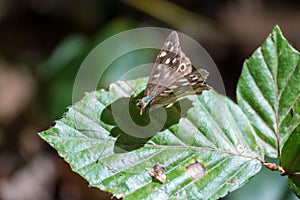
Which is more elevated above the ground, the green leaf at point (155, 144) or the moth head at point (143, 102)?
the moth head at point (143, 102)

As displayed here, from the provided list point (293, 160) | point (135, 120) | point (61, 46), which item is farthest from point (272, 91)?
point (61, 46)

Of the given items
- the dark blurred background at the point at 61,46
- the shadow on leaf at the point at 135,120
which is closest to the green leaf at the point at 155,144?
the shadow on leaf at the point at 135,120

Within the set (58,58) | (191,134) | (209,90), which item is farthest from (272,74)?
(58,58)

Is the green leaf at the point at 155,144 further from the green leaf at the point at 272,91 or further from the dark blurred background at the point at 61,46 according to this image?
the dark blurred background at the point at 61,46

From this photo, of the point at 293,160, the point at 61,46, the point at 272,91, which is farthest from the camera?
the point at 61,46

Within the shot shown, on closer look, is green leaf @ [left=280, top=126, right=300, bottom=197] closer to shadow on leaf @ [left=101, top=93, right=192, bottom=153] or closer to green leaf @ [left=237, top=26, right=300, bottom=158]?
green leaf @ [left=237, top=26, right=300, bottom=158]

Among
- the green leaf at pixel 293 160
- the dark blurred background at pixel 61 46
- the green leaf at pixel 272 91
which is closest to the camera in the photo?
the green leaf at pixel 293 160

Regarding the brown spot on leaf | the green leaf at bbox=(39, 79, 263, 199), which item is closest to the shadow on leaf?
the green leaf at bbox=(39, 79, 263, 199)

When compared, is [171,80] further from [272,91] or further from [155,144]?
[272,91]
